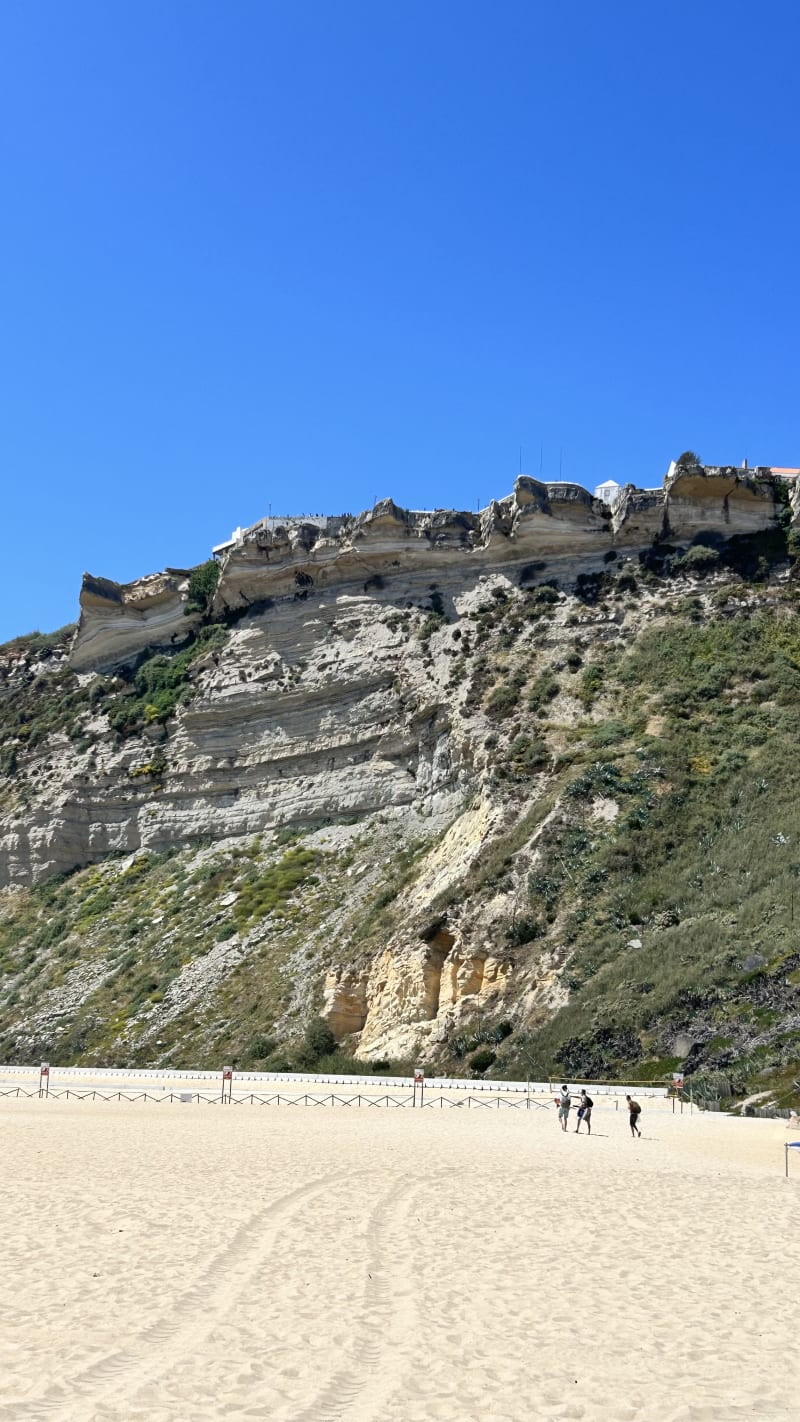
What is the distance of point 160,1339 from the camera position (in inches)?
293

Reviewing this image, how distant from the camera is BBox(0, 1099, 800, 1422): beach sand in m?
6.55

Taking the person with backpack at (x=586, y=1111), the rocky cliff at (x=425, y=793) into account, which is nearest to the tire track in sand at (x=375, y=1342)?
the person with backpack at (x=586, y=1111)

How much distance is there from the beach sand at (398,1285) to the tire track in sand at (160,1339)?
22mm

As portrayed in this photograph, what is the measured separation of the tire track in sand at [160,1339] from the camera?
20.3 feet

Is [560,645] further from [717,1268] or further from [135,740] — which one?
[717,1268]

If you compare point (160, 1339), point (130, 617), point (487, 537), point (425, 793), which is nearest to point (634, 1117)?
point (160, 1339)

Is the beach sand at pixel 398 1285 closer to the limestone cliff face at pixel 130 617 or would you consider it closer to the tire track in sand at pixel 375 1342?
the tire track in sand at pixel 375 1342

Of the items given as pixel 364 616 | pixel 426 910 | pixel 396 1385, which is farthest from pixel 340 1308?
pixel 364 616

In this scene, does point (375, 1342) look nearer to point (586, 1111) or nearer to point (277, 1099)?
point (586, 1111)

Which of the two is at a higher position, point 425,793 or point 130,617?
point 130,617

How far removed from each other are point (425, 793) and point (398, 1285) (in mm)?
35075

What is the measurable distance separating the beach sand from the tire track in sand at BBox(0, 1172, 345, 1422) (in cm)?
2

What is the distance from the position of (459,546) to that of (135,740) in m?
18.8

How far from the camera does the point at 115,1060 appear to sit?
37594 mm
